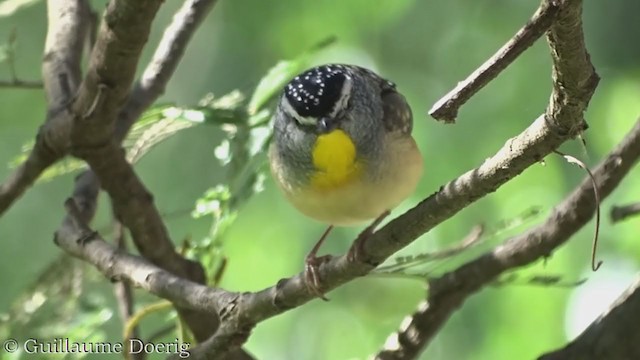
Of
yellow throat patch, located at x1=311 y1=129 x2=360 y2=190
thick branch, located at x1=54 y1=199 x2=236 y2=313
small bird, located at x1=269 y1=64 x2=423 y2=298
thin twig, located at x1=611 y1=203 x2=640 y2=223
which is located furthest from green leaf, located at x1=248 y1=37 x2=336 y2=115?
thin twig, located at x1=611 y1=203 x2=640 y2=223

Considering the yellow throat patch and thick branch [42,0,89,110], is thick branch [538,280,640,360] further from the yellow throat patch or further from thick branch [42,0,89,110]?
thick branch [42,0,89,110]

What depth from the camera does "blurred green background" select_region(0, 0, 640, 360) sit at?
1983 millimetres

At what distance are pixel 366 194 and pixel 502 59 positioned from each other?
570 millimetres

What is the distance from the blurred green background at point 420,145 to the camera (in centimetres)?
198

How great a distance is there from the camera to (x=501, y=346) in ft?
6.40

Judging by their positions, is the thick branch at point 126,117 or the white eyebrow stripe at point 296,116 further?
the white eyebrow stripe at point 296,116

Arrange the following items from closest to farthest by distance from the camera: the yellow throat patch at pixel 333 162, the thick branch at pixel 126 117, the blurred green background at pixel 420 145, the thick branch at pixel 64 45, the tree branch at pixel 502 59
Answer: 1. the tree branch at pixel 502 59
2. the thick branch at pixel 126 117
3. the yellow throat patch at pixel 333 162
4. the thick branch at pixel 64 45
5. the blurred green background at pixel 420 145

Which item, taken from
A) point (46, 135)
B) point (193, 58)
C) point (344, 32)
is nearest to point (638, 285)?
point (46, 135)

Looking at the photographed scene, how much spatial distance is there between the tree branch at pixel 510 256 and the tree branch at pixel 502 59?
2.06ft

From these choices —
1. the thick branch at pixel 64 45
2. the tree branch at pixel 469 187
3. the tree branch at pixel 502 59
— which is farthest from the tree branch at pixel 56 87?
the tree branch at pixel 502 59

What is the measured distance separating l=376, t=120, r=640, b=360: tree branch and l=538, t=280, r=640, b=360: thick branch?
0.14m

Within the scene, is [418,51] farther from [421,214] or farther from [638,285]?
[421,214]

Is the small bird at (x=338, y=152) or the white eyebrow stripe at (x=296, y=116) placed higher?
the white eyebrow stripe at (x=296, y=116)

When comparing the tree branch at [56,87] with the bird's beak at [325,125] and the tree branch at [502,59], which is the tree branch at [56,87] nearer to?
the bird's beak at [325,125]
